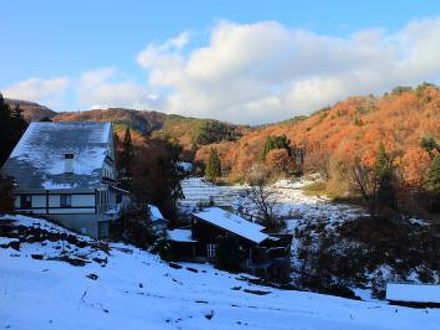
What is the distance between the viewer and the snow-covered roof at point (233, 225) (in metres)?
38.3

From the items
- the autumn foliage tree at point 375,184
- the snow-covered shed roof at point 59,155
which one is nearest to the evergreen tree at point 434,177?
the autumn foliage tree at point 375,184

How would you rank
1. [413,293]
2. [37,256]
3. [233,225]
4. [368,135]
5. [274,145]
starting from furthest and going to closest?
[274,145], [368,135], [233,225], [413,293], [37,256]

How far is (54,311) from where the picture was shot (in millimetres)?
12484

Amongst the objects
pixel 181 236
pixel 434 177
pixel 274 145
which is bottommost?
pixel 181 236

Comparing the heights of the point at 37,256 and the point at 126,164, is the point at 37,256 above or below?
below

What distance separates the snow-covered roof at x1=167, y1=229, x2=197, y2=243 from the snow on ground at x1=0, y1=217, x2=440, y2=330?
17990mm

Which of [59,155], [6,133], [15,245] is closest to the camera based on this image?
[15,245]

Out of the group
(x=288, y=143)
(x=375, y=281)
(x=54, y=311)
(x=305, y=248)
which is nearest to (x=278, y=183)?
(x=288, y=143)

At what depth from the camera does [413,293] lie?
30.4m

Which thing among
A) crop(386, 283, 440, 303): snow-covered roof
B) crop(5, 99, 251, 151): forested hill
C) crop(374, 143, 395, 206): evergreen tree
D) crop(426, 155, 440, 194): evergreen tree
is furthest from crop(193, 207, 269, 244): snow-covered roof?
crop(5, 99, 251, 151): forested hill

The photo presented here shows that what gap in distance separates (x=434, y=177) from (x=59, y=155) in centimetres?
4163

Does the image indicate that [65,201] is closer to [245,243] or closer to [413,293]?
[245,243]

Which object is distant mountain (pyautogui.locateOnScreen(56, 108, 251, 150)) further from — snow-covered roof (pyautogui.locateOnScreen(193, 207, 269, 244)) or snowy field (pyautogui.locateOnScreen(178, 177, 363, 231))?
snow-covered roof (pyautogui.locateOnScreen(193, 207, 269, 244))

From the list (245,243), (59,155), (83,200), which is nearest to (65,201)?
(83,200)
